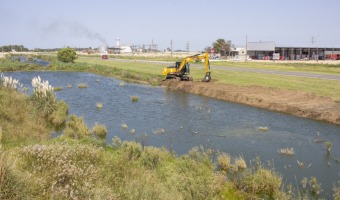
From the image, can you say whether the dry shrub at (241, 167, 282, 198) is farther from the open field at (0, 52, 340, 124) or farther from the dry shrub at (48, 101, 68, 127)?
the open field at (0, 52, 340, 124)

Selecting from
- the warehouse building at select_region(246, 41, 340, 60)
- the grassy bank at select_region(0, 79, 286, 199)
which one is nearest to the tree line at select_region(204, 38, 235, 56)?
the warehouse building at select_region(246, 41, 340, 60)

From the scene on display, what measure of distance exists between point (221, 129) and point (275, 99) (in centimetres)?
1127

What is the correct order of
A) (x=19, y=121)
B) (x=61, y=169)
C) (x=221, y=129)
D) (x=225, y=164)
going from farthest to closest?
(x=221, y=129)
(x=19, y=121)
(x=225, y=164)
(x=61, y=169)

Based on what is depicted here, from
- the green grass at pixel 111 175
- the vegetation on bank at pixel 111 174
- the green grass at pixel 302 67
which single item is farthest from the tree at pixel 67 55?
the green grass at pixel 111 175

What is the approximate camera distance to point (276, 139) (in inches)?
834

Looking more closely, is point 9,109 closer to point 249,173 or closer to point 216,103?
point 249,173

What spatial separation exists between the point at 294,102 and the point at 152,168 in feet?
70.2

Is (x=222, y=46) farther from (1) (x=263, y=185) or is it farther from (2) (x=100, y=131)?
(1) (x=263, y=185)

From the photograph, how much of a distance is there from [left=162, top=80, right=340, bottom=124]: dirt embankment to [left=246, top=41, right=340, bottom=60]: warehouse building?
2705 inches

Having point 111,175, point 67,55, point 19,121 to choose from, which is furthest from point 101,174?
point 67,55

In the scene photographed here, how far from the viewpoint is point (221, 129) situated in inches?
918

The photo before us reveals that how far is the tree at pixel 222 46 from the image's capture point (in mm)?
134500

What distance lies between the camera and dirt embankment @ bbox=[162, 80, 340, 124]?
2719 cm

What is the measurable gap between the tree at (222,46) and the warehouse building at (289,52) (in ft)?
69.9
